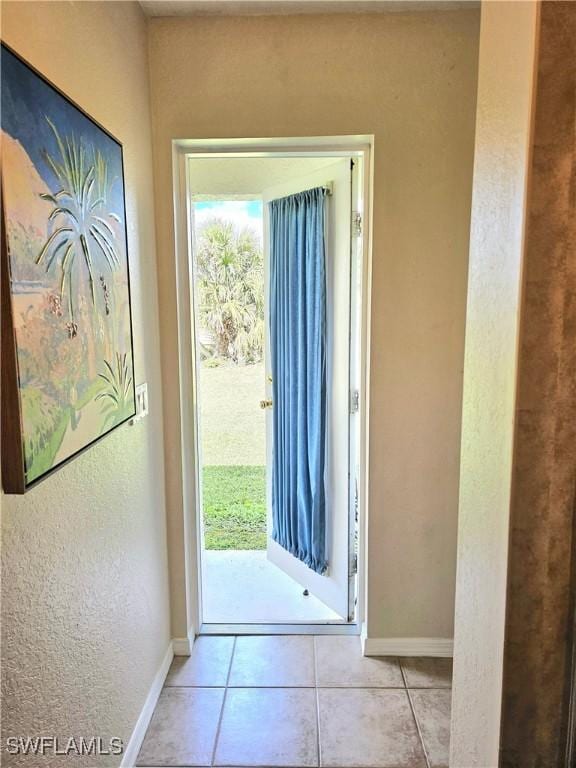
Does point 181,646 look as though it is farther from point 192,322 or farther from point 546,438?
point 546,438

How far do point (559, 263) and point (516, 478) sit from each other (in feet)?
1.18

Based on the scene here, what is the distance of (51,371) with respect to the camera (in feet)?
3.22

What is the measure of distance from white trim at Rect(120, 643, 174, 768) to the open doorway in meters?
0.34

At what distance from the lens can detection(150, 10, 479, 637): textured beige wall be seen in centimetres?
175

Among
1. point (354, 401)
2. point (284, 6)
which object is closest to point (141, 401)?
point (354, 401)

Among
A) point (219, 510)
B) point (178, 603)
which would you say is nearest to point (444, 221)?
point (178, 603)

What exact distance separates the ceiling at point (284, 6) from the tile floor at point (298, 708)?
254 centimetres

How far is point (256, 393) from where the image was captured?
3.75 m

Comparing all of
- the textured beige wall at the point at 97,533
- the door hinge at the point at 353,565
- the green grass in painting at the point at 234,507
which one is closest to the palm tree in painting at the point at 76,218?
the textured beige wall at the point at 97,533

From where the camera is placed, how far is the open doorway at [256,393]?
2.17 metres

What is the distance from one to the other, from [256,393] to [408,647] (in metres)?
2.15

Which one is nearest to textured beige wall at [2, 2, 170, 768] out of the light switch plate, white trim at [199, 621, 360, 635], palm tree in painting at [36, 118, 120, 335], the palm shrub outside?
the light switch plate

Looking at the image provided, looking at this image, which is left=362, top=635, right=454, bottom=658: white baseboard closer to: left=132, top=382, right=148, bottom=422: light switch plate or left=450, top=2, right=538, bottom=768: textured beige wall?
left=450, top=2, right=538, bottom=768: textured beige wall

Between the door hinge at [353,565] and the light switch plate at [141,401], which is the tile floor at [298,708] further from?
the light switch plate at [141,401]
